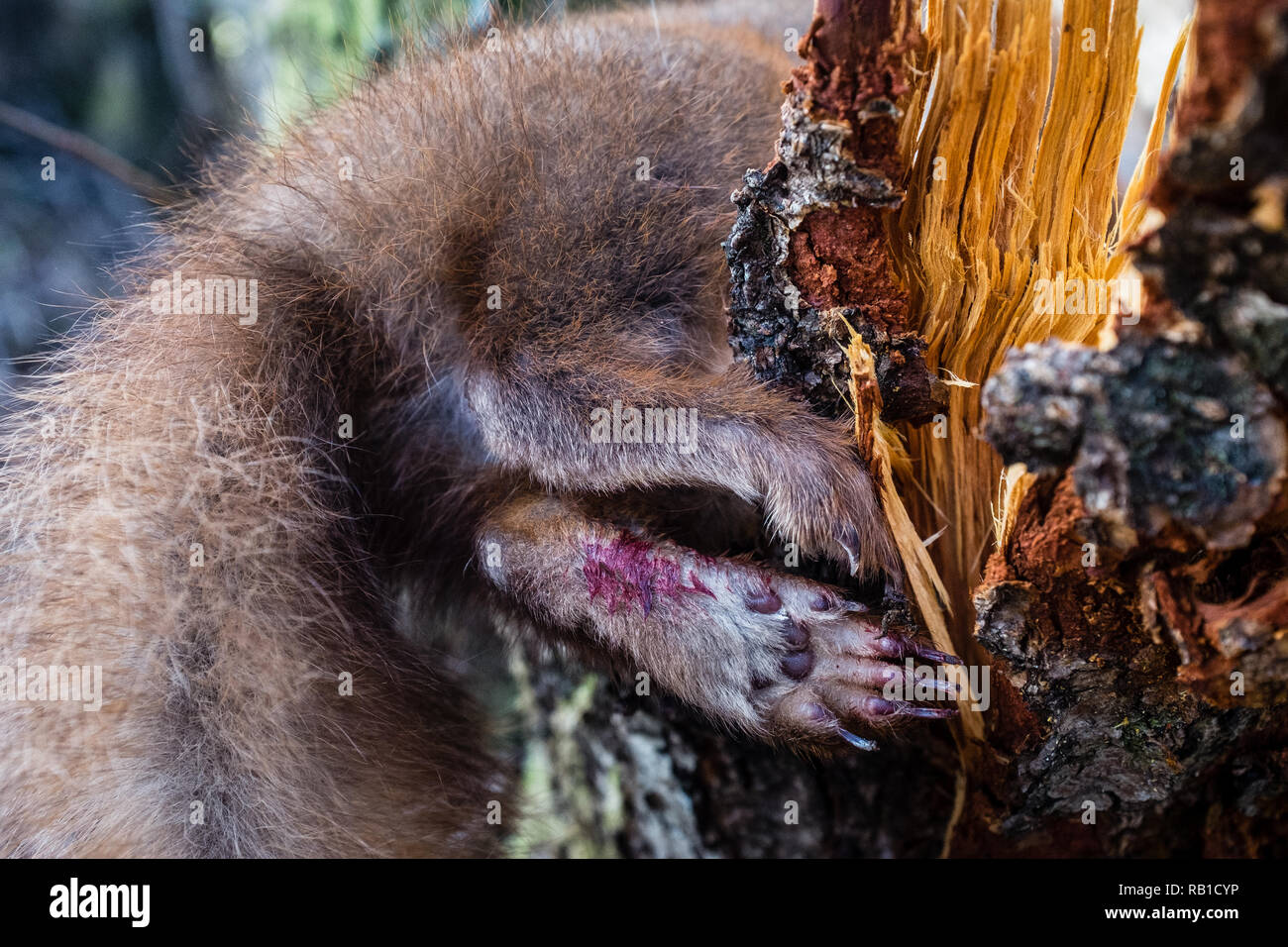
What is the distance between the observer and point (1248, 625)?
1110 millimetres

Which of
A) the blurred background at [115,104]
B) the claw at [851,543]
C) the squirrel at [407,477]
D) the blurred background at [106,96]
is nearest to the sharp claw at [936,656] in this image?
the squirrel at [407,477]

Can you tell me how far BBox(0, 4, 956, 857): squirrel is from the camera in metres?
1.48

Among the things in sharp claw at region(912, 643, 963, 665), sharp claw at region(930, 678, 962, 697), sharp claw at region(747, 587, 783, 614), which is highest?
sharp claw at region(747, 587, 783, 614)

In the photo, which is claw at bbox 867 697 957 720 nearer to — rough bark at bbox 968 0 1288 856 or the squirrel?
the squirrel

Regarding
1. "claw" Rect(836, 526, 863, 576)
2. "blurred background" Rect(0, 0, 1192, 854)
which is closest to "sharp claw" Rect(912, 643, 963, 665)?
"claw" Rect(836, 526, 863, 576)

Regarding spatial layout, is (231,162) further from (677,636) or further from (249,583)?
(677,636)

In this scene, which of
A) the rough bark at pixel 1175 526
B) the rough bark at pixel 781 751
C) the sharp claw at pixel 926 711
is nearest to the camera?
the rough bark at pixel 1175 526

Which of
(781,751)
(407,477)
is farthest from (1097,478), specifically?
(407,477)

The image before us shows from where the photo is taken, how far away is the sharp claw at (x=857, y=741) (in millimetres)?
1442

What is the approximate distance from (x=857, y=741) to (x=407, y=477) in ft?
3.45

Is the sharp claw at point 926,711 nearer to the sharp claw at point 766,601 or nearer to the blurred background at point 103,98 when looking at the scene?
the sharp claw at point 766,601
